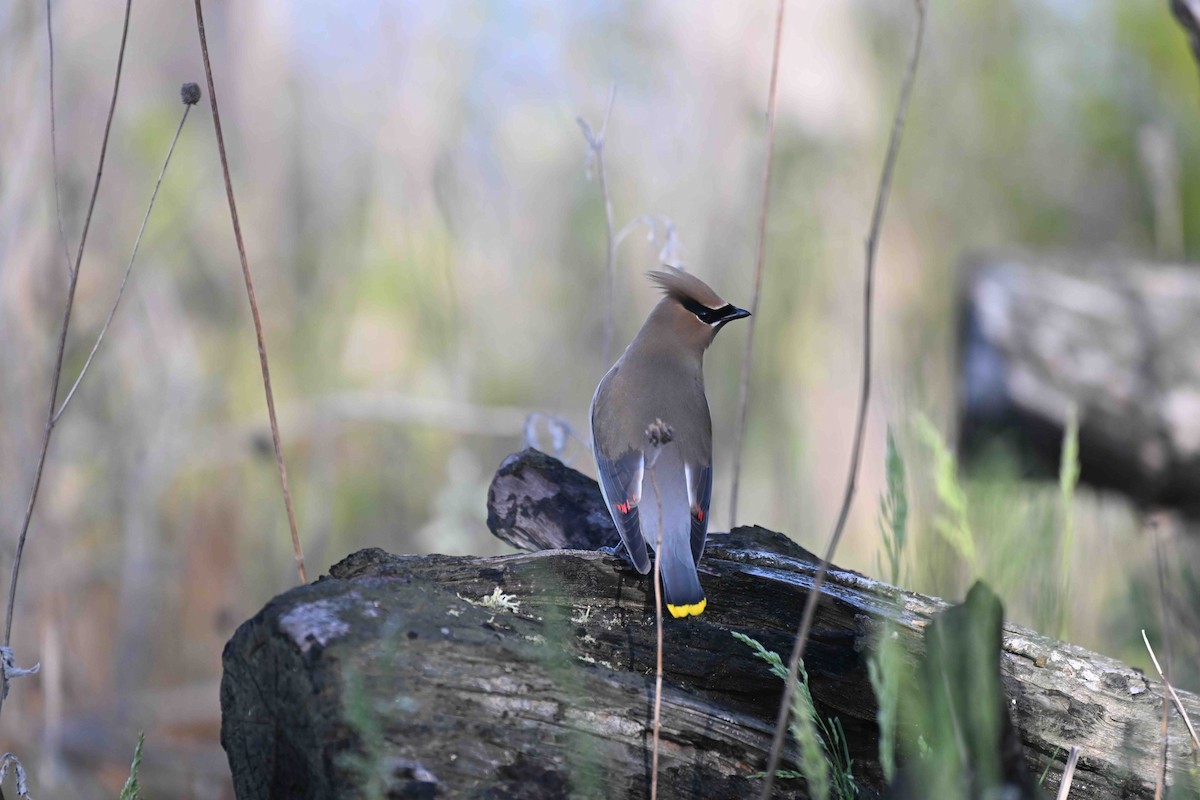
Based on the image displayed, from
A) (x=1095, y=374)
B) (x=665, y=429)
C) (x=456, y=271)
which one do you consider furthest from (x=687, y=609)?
(x=456, y=271)

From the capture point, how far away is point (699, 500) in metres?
2.36

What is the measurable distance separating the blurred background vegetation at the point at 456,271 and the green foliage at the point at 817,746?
1.14 metres

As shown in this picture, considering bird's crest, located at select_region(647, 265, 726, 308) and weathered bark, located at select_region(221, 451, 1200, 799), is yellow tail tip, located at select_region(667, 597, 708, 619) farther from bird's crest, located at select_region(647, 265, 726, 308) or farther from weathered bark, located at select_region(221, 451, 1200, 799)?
bird's crest, located at select_region(647, 265, 726, 308)

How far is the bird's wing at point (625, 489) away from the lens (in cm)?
206

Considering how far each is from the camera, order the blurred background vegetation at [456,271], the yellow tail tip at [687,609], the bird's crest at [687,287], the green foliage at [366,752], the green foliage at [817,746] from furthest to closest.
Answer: the blurred background vegetation at [456,271] → the bird's crest at [687,287] → the yellow tail tip at [687,609] → the green foliage at [366,752] → the green foliage at [817,746]

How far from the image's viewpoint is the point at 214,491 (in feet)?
14.0

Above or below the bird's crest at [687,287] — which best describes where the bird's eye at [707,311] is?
below

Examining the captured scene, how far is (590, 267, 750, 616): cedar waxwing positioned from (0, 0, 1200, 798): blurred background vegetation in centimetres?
56

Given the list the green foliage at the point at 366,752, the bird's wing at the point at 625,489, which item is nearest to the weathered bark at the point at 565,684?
the green foliage at the point at 366,752

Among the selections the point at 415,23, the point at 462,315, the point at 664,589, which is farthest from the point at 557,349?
the point at 664,589

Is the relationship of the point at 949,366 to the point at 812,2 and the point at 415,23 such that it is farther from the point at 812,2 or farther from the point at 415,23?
the point at 415,23

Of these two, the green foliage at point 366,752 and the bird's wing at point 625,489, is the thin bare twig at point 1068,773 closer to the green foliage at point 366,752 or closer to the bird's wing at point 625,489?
the bird's wing at point 625,489

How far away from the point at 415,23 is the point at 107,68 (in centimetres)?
127

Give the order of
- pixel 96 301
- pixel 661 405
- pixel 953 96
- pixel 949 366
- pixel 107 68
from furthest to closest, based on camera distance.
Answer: pixel 953 96, pixel 949 366, pixel 107 68, pixel 96 301, pixel 661 405
